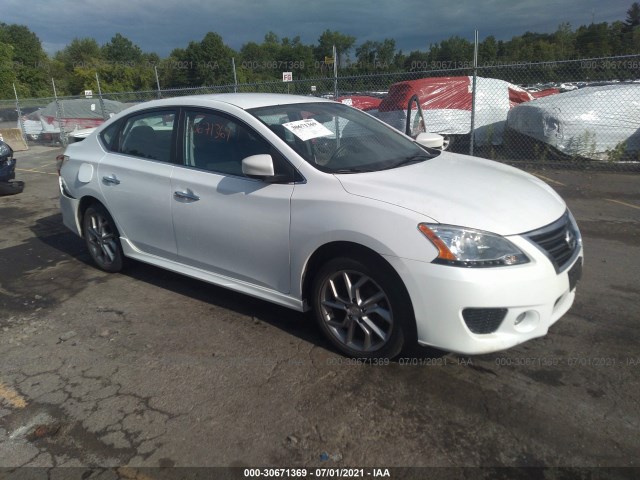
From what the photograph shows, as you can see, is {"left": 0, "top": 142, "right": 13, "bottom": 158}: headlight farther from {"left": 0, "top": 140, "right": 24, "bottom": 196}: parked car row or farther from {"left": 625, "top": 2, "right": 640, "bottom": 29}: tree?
{"left": 625, "top": 2, "right": 640, "bottom": 29}: tree

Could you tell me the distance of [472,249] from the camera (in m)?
2.65

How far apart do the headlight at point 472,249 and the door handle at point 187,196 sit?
189cm

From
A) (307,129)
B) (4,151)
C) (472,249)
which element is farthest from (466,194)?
(4,151)

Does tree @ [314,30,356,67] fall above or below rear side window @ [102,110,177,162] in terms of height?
above

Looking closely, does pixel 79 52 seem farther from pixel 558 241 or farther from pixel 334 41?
pixel 558 241

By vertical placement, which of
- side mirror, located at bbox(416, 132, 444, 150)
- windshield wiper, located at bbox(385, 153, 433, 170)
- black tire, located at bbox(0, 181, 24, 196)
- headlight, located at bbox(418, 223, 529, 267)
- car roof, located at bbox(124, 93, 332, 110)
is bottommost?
black tire, located at bbox(0, 181, 24, 196)

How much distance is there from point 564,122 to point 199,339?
885 cm

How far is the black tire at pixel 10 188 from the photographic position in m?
9.34

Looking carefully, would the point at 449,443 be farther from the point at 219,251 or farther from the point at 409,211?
the point at 219,251

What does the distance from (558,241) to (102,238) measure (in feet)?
13.4

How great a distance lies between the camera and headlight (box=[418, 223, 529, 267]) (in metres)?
2.64

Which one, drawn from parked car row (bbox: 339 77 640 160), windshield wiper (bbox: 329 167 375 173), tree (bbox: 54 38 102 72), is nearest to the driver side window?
windshield wiper (bbox: 329 167 375 173)

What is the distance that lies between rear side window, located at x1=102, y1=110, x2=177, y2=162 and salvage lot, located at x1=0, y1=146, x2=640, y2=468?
1261 millimetres

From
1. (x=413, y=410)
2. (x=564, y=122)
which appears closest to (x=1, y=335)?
(x=413, y=410)
